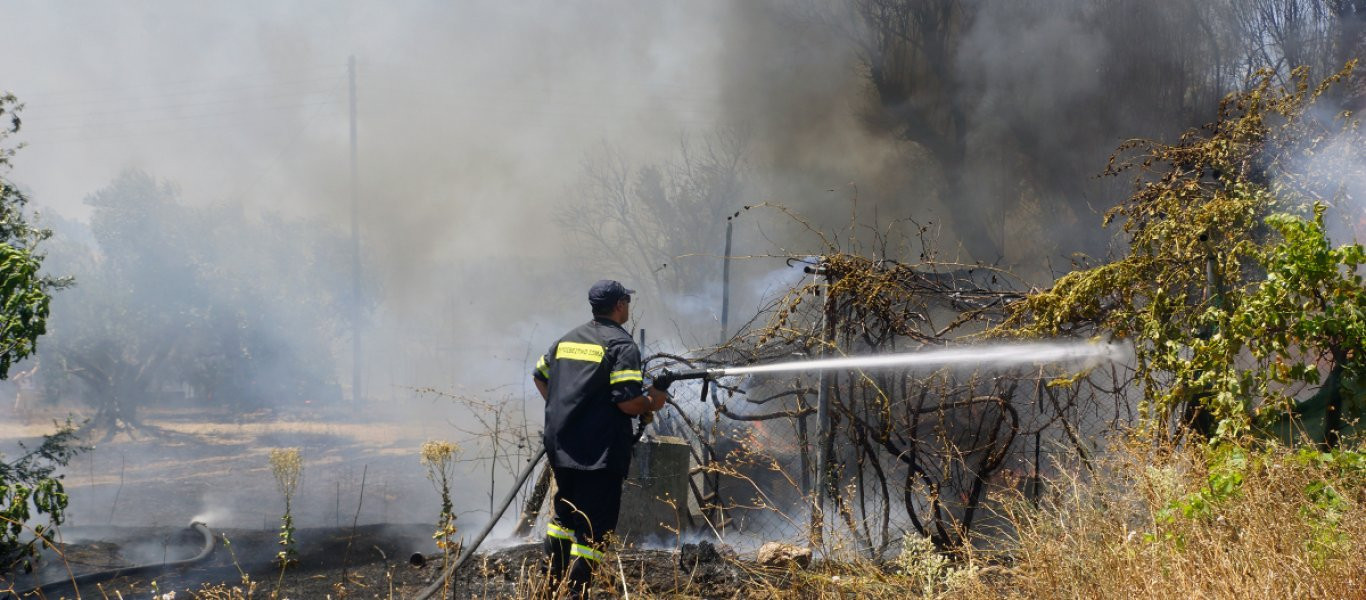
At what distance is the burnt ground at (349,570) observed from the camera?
171 inches

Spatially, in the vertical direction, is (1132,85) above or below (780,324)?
above

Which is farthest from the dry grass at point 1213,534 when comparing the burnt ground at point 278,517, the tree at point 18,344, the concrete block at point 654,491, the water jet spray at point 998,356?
the tree at point 18,344

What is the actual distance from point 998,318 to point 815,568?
5.17 ft

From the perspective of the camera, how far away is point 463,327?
23.4 metres

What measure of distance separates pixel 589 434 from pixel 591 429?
0.02 metres

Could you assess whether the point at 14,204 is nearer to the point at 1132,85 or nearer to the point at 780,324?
the point at 780,324

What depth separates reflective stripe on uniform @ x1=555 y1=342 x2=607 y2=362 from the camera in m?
3.75

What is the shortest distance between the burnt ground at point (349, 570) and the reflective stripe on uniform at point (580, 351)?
819 millimetres

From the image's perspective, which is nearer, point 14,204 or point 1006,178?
point 14,204

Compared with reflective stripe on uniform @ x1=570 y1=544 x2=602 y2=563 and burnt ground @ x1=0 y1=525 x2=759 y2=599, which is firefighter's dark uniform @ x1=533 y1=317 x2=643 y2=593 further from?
burnt ground @ x1=0 y1=525 x2=759 y2=599

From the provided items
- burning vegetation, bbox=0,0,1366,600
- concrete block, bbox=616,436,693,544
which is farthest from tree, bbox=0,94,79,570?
concrete block, bbox=616,436,693,544

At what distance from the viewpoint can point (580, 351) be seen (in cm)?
379

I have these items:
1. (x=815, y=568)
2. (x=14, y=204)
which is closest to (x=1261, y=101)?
(x=815, y=568)

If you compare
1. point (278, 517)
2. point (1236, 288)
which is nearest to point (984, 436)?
point (1236, 288)
